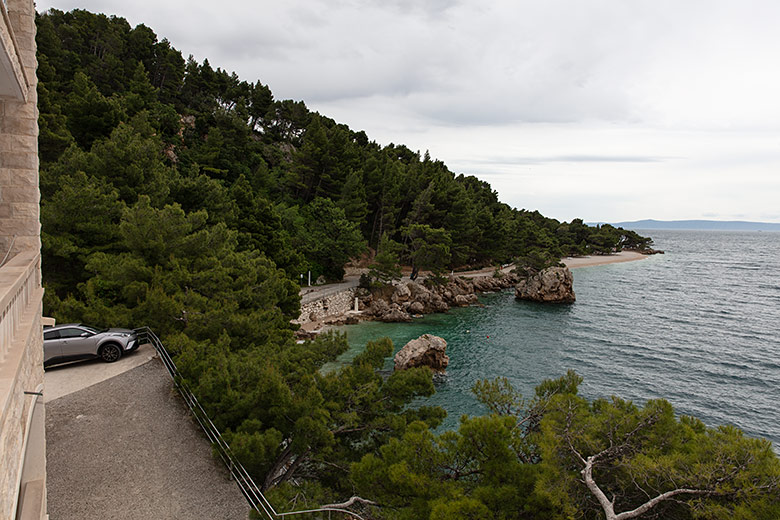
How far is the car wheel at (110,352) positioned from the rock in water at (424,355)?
12.7m

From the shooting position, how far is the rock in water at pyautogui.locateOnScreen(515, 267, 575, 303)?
40.3 meters

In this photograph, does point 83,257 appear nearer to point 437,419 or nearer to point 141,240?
point 141,240

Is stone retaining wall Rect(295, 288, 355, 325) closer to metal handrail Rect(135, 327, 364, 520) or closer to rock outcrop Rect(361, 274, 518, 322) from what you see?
rock outcrop Rect(361, 274, 518, 322)

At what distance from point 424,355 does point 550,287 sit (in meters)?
24.1

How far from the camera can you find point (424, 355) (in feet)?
68.9

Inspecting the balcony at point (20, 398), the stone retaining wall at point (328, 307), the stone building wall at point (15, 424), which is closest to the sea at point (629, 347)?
the stone retaining wall at point (328, 307)

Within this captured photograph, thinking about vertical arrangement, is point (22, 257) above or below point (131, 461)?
above

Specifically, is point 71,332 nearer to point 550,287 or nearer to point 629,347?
point 629,347

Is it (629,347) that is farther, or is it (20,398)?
(629,347)

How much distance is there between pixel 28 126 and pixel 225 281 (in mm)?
8917

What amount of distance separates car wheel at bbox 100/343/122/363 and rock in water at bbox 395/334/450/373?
12696 millimetres

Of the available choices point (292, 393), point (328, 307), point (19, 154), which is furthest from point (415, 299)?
point (19, 154)

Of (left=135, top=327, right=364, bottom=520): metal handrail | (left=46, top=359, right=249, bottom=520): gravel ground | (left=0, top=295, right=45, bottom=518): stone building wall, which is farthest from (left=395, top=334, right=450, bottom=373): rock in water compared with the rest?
(left=0, top=295, right=45, bottom=518): stone building wall

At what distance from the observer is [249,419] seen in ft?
25.5
